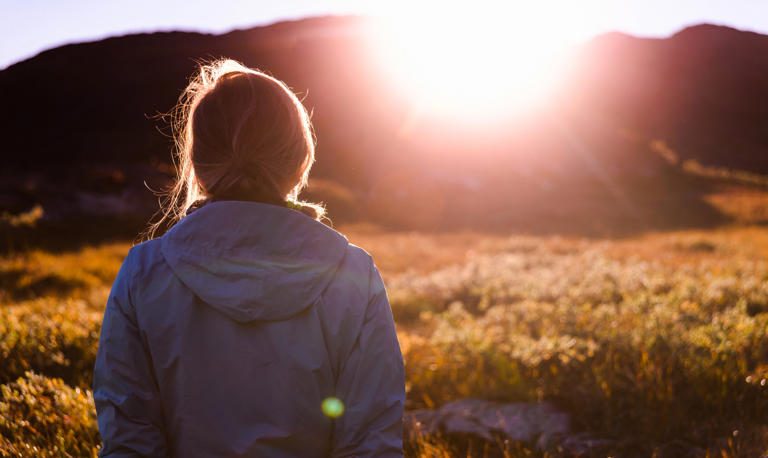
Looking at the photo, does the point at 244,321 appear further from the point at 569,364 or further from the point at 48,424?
the point at 569,364

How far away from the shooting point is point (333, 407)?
1.80 metres

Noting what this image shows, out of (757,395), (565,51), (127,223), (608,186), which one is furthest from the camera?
(565,51)

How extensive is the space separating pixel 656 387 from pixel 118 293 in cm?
394

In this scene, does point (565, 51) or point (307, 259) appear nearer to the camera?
point (307, 259)

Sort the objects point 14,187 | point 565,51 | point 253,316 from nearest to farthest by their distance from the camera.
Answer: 1. point 253,316
2. point 14,187
3. point 565,51

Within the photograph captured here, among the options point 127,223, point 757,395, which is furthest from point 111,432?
point 127,223

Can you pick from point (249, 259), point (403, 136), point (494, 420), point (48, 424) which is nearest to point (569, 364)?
point (494, 420)

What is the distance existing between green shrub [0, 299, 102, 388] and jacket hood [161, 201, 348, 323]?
3.62 m

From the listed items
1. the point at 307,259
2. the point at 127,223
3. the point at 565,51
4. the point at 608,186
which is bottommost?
the point at 127,223

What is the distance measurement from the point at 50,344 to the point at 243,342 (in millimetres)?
4582

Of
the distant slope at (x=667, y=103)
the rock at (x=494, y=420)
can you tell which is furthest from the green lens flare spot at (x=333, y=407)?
the distant slope at (x=667, y=103)

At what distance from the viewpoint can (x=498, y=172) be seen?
3638cm

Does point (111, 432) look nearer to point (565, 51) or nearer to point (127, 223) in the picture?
point (127, 223)

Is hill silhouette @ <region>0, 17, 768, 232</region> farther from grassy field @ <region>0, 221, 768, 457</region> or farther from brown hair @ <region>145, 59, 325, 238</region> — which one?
brown hair @ <region>145, 59, 325, 238</region>
